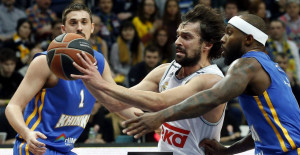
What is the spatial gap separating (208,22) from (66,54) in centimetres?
131

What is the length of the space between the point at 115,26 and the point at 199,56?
546 centimetres

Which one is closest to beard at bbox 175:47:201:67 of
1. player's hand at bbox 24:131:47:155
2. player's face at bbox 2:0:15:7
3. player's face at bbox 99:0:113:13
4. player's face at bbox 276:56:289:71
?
player's hand at bbox 24:131:47:155

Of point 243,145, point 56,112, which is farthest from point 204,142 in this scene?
point 56,112

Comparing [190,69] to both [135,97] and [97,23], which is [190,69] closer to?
[135,97]

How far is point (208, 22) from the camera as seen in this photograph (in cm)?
437

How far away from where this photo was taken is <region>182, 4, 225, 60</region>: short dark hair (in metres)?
A: 4.36

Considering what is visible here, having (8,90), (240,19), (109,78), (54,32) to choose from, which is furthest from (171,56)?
(240,19)

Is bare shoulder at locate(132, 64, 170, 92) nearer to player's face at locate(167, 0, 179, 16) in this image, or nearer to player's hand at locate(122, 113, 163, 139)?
player's hand at locate(122, 113, 163, 139)

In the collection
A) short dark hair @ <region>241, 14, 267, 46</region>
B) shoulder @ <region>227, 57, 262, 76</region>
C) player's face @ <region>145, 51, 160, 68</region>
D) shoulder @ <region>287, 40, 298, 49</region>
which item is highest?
short dark hair @ <region>241, 14, 267, 46</region>

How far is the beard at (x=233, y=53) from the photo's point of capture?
3.90m

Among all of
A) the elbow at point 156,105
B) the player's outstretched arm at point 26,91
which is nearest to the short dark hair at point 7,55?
the player's outstretched arm at point 26,91

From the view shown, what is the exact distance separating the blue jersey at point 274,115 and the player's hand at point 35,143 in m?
1.58

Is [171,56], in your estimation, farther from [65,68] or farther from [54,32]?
[65,68]

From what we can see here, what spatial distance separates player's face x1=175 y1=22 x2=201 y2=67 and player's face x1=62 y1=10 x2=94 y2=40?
39.1 inches
